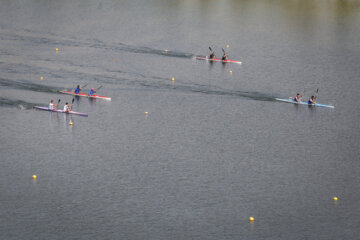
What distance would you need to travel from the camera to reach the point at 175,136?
31.0m

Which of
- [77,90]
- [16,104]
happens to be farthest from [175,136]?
[16,104]

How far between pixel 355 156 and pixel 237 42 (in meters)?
25.3

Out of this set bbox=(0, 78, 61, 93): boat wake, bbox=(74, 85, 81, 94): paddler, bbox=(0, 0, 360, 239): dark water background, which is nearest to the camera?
bbox=(0, 0, 360, 239): dark water background

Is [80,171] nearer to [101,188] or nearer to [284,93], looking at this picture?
[101,188]

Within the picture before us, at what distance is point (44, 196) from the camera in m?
24.2

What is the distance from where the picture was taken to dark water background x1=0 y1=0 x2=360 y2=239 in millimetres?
23281

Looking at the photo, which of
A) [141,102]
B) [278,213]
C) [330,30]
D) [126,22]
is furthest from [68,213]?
[330,30]

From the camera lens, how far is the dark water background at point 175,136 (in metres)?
23.3

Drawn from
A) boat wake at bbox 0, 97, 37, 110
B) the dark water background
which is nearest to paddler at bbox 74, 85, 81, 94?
the dark water background

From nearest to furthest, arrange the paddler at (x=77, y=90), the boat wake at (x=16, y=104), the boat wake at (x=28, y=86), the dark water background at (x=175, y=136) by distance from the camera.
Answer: the dark water background at (x=175, y=136), the boat wake at (x=16, y=104), the paddler at (x=77, y=90), the boat wake at (x=28, y=86)

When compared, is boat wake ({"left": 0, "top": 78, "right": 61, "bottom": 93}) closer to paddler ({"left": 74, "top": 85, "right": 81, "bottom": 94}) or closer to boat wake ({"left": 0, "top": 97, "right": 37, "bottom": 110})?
paddler ({"left": 74, "top": 85, "right": 81, "bottom": 94})

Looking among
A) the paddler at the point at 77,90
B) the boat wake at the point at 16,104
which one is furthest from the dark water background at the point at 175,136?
the paddler at the point at 77,90

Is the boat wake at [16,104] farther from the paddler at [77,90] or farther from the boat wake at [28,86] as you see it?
the paddler at [77,90]

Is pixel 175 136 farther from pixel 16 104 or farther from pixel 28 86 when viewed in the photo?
pixel 28 86
